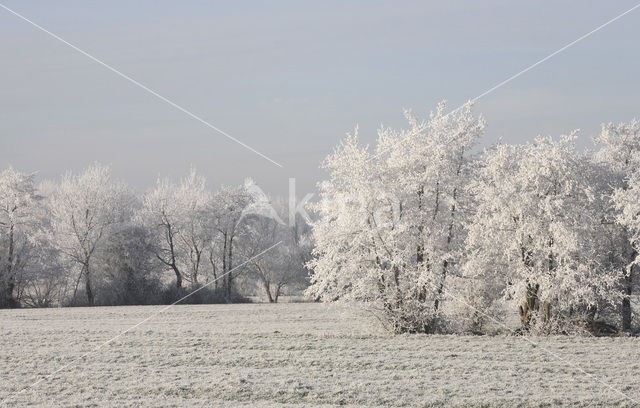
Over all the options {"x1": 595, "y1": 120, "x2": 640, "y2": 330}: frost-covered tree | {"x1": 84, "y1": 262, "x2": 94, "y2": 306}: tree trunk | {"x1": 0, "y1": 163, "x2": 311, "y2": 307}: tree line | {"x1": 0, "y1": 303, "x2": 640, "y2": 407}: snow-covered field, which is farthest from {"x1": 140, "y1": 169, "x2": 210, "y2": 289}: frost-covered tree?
{"x1": 595, "y1": 120, "x2": 640, "y2": 330}: frost-covered tree

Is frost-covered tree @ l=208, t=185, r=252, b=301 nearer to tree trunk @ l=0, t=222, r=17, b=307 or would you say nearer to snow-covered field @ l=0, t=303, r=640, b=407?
tree trunk @ l=0, t=222, r=17, b=307

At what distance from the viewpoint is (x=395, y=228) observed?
1035 inches

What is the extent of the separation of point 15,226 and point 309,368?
42.8 metres

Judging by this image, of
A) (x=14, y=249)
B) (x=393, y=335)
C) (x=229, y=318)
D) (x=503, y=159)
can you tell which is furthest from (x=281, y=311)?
(x=14, y=249)

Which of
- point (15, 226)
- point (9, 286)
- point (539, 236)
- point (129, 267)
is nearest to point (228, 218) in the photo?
point (129, 267)

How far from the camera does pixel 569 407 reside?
14.6 meters

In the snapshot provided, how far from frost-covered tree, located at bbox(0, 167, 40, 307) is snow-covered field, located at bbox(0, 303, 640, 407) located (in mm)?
24206

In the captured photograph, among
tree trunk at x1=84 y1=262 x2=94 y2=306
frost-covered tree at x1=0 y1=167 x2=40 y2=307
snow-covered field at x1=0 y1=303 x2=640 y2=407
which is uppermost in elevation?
frost-covered tree at x1=0 y1=167 x2=40 y2=307

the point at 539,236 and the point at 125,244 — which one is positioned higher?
the point at 125,244

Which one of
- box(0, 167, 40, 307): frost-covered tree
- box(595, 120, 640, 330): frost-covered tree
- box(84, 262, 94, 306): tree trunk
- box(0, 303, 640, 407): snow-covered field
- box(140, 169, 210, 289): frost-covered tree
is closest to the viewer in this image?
box(0, 303, 640, 407): snow-covered field

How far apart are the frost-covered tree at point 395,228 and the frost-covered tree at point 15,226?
34.2 m

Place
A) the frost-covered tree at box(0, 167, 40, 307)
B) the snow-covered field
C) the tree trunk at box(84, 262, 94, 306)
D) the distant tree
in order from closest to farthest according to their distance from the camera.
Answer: the snow-covered field
the frost-covered tree at box(0, 167, 40, 307)
the tree trunk at box(84, 262, 94, 306)
the distant tree

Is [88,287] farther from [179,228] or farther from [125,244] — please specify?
[179,228]

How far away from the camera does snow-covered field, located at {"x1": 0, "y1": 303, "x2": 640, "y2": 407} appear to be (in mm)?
15469
